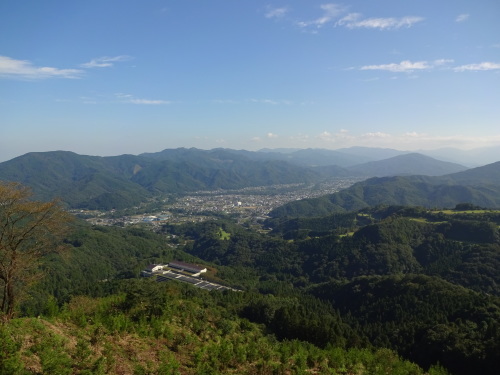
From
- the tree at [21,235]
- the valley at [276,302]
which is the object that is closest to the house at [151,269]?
the valley at [276,302]

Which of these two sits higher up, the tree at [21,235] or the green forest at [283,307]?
the tree at [21,235]

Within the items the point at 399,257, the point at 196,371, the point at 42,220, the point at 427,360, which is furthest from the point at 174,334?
the point at 399,257

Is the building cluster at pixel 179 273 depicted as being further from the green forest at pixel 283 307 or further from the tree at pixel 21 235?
the tree at pixel 21 235

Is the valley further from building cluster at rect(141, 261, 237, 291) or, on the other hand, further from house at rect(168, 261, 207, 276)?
house at rect(168, 261, 207, 276)

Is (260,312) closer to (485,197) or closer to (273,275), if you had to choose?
(273,275)

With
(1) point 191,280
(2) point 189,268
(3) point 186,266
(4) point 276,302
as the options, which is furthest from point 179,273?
(4) point 276,302

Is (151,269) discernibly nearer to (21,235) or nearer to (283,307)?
(283,307)
